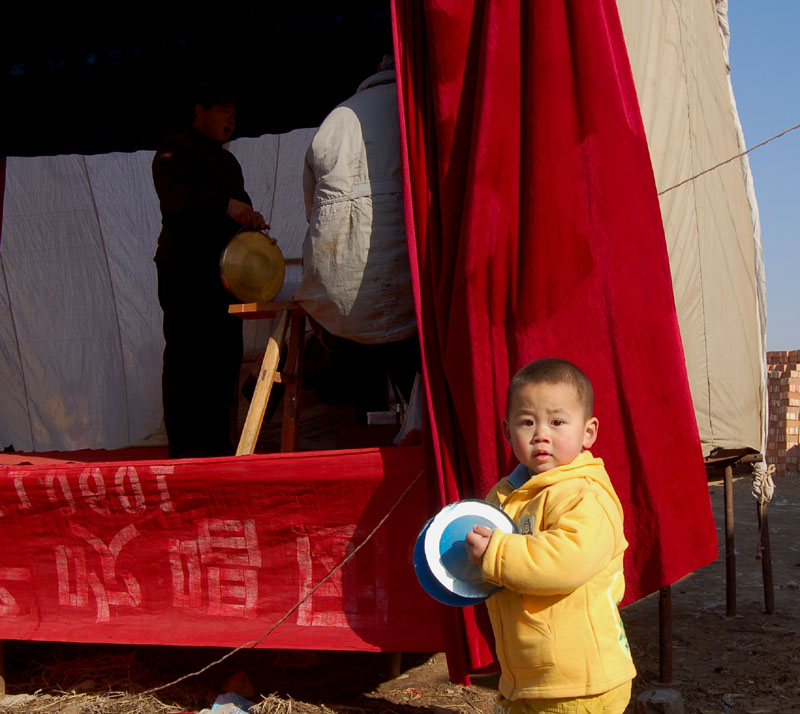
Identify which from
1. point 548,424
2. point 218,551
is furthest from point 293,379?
point 548,424

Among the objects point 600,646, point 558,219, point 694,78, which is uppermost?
point 694,78

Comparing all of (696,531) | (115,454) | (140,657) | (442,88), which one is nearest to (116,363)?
(115,454)

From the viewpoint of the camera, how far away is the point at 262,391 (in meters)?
2.71

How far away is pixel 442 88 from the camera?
2219 mm

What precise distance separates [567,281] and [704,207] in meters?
1.14

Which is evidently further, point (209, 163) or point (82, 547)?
point (209, 163)

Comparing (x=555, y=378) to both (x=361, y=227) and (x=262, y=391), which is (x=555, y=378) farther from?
(x=262, y=391)

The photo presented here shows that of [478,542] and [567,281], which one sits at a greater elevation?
[567,281]

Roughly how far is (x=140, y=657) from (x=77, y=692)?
0.37 m

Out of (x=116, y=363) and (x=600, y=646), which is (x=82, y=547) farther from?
(x=116, y=363)

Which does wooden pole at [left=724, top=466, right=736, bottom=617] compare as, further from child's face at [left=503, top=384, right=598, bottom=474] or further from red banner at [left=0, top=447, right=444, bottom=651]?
child's face at [left=503, top=384, right=598, bottom=474]

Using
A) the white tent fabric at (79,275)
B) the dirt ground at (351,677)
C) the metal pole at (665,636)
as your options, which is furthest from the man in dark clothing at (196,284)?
the metal pole at (665,636)

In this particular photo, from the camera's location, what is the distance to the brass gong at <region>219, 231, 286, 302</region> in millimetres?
2936

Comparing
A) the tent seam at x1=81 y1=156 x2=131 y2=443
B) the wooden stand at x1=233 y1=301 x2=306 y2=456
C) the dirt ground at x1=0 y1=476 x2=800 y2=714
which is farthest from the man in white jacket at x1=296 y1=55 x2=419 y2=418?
the tent seam at x1=81 y1=156 x2=131 y2=443
